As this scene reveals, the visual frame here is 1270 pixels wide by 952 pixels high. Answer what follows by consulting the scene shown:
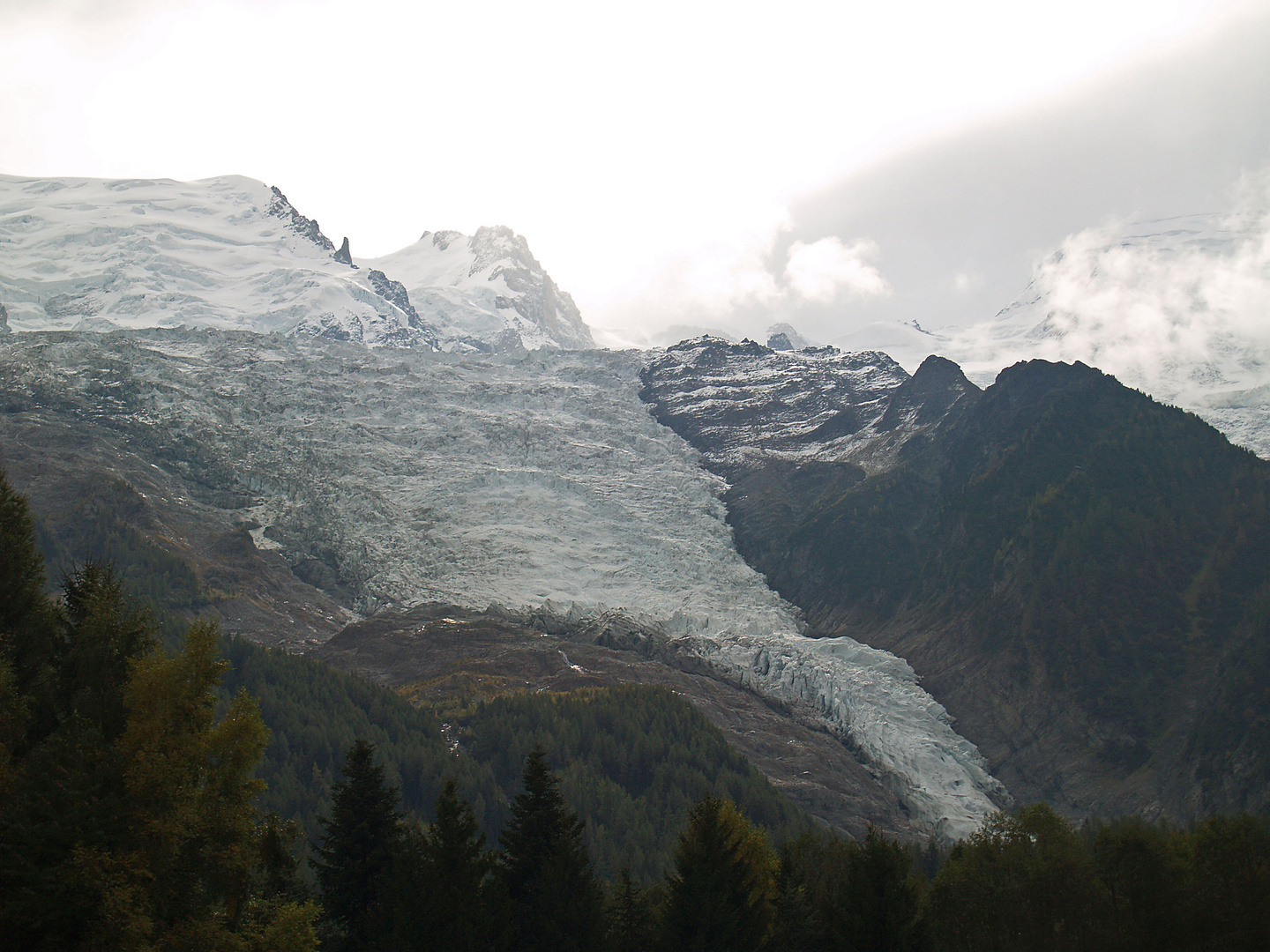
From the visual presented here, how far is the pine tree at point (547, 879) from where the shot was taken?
3966 cm

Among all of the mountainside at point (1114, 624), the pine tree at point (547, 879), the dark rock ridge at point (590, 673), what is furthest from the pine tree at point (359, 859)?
the mountainside at point (1114, 624)

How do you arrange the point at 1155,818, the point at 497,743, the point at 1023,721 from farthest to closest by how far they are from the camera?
the point at 1023,721 → the point at 497,743 → the point at 1155,818

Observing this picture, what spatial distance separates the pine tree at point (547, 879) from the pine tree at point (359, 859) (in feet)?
16.2

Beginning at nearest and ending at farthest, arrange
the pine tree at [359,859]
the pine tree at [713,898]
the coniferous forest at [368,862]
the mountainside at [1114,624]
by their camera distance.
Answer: the coniferous forest at [368,862] < the pine tree at [359,859] < the pine tree at [713,898] < the mountainside at [1114,624]

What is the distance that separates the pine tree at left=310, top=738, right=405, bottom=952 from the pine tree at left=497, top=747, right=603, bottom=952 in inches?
194

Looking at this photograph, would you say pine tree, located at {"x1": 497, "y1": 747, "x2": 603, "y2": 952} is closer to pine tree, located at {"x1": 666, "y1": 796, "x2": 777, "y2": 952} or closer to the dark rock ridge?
pine tree, located at {"x1": 666, "y1": 796, "x2": 777, "y2": 952}

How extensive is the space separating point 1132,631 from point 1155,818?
142 ft

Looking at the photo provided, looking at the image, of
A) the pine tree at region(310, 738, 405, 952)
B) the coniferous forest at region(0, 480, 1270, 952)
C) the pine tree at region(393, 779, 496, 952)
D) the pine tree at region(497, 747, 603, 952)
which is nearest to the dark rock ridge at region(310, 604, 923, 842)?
the coniferous forest at region(0, 480, 1270, 952)

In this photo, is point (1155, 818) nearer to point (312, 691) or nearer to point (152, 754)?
point (312, 691)

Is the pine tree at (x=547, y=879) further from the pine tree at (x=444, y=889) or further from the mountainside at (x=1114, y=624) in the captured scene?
the mountainside at (x=1114, y=624)

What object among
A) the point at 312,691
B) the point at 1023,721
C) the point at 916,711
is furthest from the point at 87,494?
the point at 1023,721

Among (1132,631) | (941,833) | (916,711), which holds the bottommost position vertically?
(941,833)

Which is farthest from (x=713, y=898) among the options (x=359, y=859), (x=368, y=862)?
(x=359, y=859)

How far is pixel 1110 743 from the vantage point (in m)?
139
